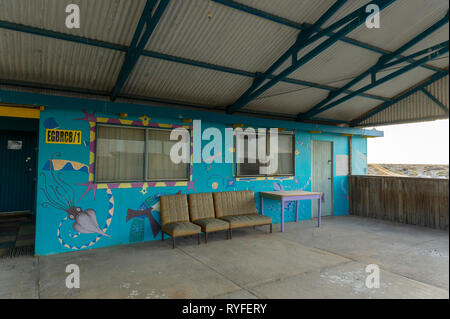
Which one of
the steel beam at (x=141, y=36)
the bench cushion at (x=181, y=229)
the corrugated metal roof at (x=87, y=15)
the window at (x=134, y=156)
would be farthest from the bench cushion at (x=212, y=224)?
the corrugated metal roof at (x=87, y=15)

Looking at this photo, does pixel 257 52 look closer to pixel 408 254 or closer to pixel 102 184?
pixel 102 184

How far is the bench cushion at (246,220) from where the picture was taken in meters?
5.61

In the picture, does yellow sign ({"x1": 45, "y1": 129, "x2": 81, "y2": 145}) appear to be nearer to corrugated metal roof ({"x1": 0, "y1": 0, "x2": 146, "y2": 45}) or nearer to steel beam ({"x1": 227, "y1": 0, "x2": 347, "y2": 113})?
corrugated metal roof ({"x1": 0, "y1": 0, "x2": 146, "y2": 45})

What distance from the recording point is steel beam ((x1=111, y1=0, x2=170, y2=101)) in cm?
373

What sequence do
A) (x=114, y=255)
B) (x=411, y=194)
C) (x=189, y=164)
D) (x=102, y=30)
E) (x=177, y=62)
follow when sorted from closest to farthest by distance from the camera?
(x=102, y=30) → (x=114, y=255) → (x=177, y=62) → (x=189, y=164) → (x=411, y=194)

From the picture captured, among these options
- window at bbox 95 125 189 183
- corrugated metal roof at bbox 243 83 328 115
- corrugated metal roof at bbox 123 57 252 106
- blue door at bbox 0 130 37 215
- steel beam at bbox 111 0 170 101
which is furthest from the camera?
blue door at bbox 0 130 37 215

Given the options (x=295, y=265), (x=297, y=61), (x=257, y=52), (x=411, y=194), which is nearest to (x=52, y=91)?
(x=257, y=52)

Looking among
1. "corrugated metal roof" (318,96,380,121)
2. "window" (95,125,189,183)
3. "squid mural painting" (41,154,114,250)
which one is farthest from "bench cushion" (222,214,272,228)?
"corrugated metal roof" (318,96,380,121)

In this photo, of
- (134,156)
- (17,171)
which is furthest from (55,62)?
(17,171)

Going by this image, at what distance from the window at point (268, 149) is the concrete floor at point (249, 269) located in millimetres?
1643

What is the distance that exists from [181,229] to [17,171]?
5.91 m

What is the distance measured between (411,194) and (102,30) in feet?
23.6
